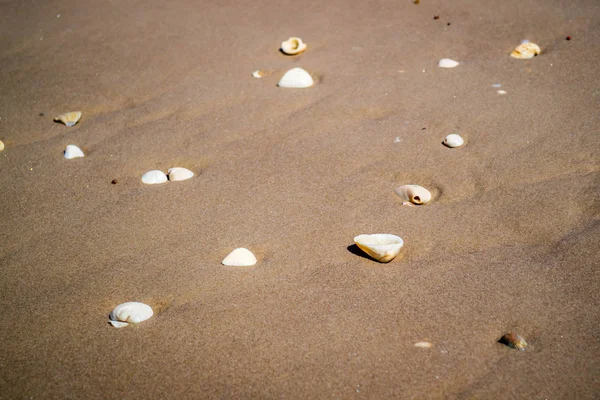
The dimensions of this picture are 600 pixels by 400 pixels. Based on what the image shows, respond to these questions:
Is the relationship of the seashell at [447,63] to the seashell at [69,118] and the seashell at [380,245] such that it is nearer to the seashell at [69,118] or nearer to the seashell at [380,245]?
the seashell at [380,245]

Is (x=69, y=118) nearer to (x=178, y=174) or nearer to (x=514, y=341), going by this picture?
(x=178, y=174)

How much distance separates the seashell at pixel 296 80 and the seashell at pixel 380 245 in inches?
46.3

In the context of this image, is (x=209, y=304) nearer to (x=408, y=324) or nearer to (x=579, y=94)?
(x=408, y=324)

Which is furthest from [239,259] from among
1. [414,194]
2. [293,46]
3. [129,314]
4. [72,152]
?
[293,46]

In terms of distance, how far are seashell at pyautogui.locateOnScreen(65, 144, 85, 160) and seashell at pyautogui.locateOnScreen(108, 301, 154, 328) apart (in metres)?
0.99

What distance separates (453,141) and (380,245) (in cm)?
77

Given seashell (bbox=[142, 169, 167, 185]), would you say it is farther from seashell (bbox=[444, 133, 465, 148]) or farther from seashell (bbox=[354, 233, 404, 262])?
seashell (bbox=[444, 133, 465, 148])

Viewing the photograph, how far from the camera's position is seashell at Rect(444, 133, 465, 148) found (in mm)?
2158

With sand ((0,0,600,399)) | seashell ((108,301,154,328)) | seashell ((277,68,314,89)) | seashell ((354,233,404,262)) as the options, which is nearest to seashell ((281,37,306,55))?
sand ((0,0,600,399))

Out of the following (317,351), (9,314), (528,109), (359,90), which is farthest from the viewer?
(359,90)

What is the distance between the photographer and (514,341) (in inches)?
52.8

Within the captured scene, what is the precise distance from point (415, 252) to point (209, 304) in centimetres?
68

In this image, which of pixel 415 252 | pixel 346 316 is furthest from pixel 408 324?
pixel 415 252

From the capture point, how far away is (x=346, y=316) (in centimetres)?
145
